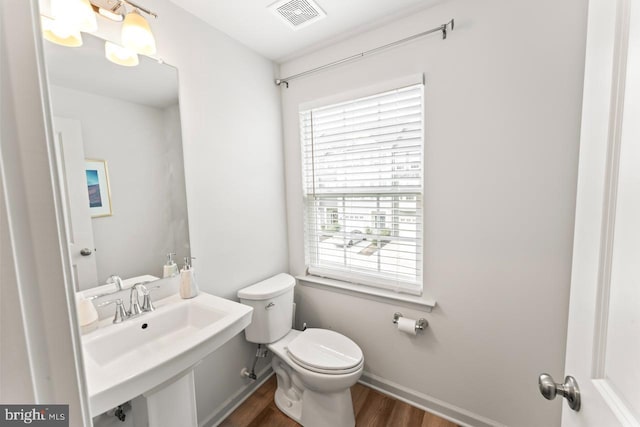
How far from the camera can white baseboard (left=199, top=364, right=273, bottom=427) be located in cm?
153

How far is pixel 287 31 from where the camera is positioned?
159cm

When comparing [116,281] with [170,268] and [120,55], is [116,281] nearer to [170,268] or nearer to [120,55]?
[170,268]

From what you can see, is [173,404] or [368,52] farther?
[368,52]

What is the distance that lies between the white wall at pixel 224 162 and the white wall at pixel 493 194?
0.69 meters

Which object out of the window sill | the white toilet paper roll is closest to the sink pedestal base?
the window sill

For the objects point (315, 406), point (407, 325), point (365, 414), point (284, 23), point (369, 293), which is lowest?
point (365, 414)

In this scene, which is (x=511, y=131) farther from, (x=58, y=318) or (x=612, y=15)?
(x=58, y=318)

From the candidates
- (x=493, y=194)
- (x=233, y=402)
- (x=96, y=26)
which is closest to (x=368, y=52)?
(x=493, y=194)

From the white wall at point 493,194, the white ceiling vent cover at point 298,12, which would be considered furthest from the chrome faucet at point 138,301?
the white ceiling vent cover at point 298,12

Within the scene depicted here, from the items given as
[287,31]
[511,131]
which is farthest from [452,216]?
[287,31]

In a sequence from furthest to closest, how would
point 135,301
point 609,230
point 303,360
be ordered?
1. point 303,360
2. point 135,301
3. point 609,230

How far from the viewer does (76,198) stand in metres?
1.06

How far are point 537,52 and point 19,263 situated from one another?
180 centimetres

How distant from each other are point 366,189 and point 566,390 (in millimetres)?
1312
